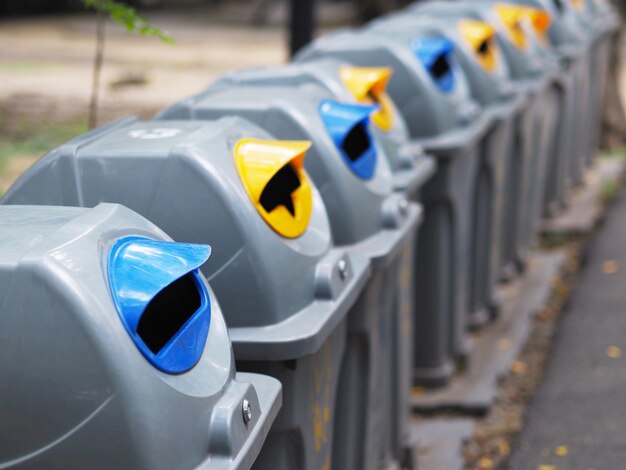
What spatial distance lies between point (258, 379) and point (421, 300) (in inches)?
111

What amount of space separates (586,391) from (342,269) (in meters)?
2.80

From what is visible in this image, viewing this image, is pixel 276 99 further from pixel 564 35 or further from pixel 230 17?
pixel 230 17

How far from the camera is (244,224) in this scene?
2.80 meters

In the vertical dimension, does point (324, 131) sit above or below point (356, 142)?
above

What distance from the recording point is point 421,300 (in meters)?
5.27

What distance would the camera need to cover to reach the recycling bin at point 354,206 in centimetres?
353

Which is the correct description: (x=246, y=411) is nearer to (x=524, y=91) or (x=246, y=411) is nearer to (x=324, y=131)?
(x=324, y=131)

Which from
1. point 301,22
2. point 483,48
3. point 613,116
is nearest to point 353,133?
point 483,48

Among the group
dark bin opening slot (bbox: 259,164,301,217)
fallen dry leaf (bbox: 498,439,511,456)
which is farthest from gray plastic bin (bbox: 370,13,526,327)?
dark bin opening slot (bbox: 259,164,301,217)

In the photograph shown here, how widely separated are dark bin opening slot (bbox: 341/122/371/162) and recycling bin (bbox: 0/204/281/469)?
5.29 feet

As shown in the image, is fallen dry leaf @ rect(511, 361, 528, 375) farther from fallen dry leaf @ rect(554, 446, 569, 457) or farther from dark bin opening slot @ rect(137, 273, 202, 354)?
dark bin opening slot @ rect(137, 273, 202, 354)

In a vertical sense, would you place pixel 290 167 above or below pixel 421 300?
above

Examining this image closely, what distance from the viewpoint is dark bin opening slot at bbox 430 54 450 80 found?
206 inches

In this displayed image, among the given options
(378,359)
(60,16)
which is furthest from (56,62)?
(378,359)
